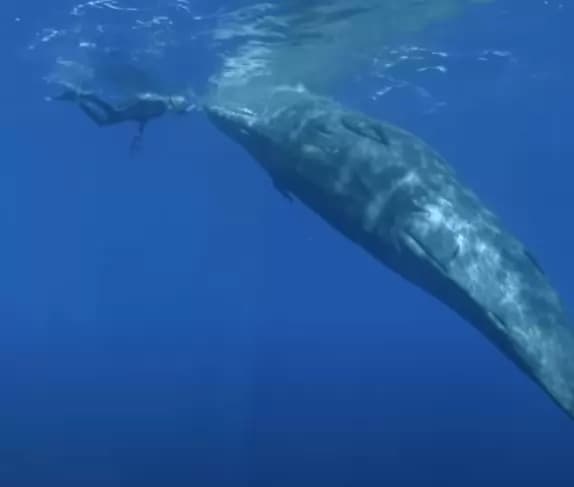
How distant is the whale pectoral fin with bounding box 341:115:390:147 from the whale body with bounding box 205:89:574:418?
0.04 feet

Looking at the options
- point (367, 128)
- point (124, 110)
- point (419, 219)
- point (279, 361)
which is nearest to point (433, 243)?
point (419, 219)

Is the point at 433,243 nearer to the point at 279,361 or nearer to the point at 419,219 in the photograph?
the point at 419,219

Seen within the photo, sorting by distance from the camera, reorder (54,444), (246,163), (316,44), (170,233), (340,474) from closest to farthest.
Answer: (340,474) → (54,444) → (316,44) → (246,163) → (170,233)

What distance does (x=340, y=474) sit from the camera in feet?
58.6

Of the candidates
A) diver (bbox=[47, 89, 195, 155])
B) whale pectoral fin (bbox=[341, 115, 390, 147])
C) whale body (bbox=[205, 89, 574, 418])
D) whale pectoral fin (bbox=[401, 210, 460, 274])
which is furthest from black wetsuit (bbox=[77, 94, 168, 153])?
whale pectoral fin (bbox=[401, 210, 460, 274])

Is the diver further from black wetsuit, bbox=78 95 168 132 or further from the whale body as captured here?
the whale body

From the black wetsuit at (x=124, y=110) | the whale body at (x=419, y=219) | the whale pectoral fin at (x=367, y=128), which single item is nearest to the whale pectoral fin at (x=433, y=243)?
the whale body at (x=419, y=219)

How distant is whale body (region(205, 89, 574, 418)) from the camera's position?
804 cm

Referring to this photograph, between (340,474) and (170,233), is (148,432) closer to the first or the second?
(340,474)

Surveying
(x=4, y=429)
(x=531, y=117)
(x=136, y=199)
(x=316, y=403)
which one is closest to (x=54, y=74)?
(x=4, y=429)

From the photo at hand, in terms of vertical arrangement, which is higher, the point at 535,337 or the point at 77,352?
the point at 535,337

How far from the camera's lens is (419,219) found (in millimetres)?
9344

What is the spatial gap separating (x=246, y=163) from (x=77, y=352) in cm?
1431

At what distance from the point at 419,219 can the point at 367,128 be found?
1731mm
